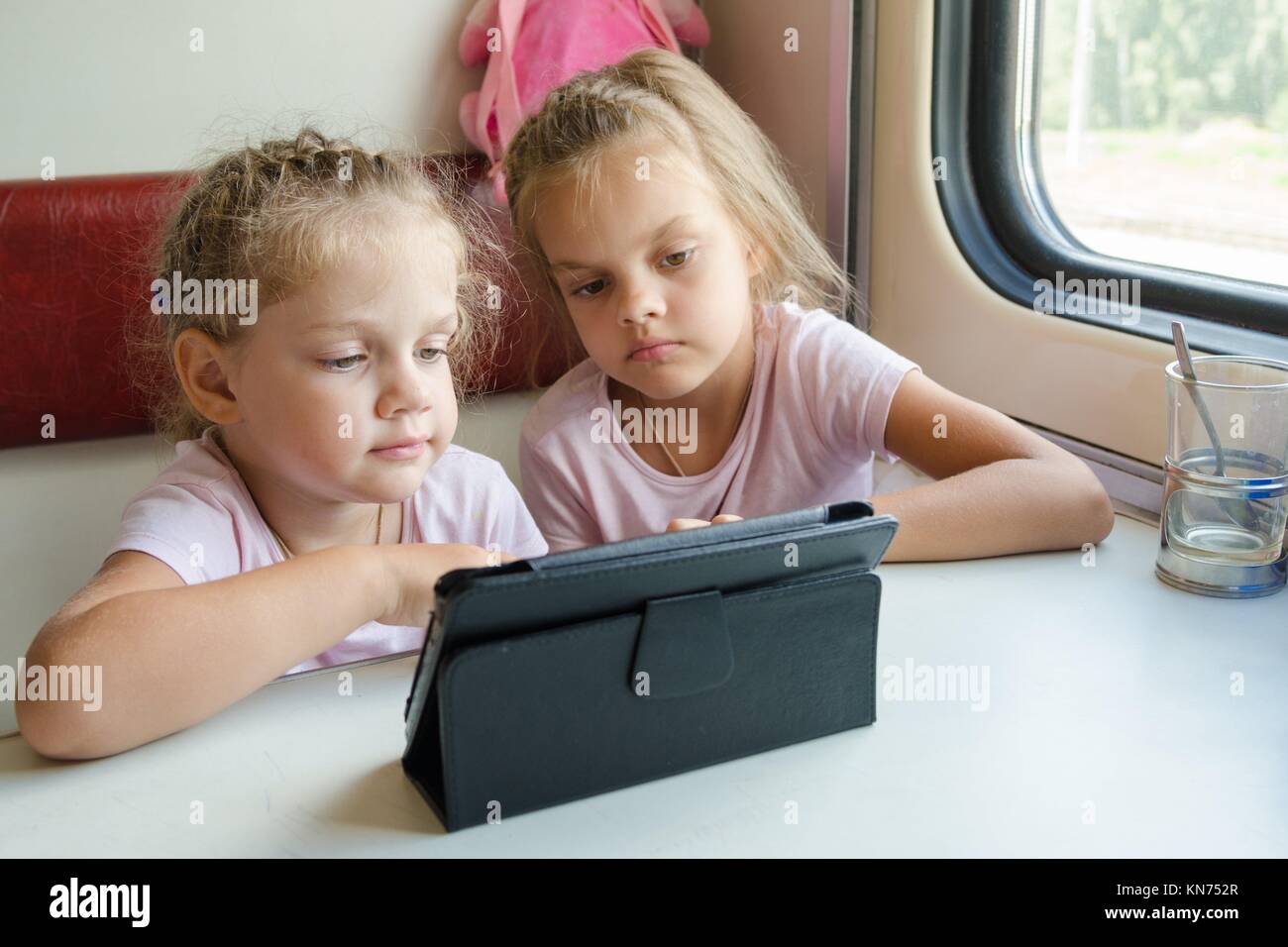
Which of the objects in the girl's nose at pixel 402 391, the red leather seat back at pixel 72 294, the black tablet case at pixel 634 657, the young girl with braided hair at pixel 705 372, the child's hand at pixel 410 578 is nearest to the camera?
the black tablet case at pixel 634 657

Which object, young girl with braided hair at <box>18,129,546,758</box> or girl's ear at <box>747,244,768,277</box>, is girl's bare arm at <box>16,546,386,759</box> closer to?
young girl with braided hair at <box>18,129,546,758</box>

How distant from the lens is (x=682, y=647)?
90 centimetres

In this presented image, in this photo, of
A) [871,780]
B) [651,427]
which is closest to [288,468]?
[651,427]

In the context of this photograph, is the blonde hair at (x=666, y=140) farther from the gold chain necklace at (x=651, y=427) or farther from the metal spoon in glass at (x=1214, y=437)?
the metal spoon in glass at (x=1214, y=437)

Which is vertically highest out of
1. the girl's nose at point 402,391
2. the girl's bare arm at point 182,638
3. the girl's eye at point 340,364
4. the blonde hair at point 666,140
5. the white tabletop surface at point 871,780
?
the blonde hair at point 666,140

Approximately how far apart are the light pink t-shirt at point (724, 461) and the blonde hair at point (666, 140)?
133mm

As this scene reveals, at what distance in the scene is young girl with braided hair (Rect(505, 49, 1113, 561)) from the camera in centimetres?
142

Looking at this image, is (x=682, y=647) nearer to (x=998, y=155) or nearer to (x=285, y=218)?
(x=285, y=218)

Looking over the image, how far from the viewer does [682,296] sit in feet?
5.16

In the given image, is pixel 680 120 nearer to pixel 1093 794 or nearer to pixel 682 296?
pixel 682 296

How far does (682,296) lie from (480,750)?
2.73 ft

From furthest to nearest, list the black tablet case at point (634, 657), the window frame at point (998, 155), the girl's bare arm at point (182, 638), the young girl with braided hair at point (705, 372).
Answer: the window frame at point (998, 155)
the young girl with braided hair at point (705, 372)
the girl's bare arm at point (182, 638)
the black tablet case at point (634, 657)

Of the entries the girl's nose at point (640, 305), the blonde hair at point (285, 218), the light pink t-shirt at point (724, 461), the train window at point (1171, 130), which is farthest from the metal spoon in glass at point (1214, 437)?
the blonde hair at point (285, 218)

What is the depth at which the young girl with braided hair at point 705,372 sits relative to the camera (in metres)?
1.42
